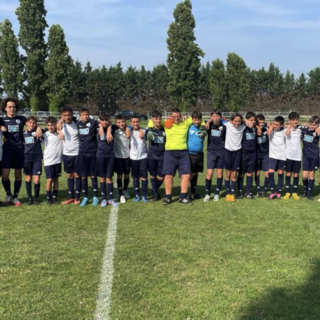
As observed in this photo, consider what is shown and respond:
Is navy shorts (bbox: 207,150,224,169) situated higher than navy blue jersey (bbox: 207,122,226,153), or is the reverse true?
navy blue jersey (bbox: 207,122,226,153)

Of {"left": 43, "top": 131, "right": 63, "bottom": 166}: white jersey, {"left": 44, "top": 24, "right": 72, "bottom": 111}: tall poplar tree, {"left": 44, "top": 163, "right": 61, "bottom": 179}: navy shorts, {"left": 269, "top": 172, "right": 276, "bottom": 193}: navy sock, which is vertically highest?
{"left": 44, "top": 24, "right": 72, "bottom": 111}: tall poplar tree

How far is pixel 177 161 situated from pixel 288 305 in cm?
410

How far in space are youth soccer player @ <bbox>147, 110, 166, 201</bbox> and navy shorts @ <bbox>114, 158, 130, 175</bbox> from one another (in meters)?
0.48

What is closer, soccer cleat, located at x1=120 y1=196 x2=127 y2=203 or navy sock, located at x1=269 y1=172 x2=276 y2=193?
soccer cleat, located at x1=120 y1=196 x2=127 y2=203

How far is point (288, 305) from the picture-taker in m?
3.29

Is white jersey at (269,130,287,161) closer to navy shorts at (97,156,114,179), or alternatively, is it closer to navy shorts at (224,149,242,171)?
navy shorts at (224,149,242,171)

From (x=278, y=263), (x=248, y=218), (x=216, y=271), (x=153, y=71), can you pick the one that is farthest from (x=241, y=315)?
(x=153, y=71)

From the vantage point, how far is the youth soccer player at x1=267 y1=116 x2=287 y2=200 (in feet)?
24.7

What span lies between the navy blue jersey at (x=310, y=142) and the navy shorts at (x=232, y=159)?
1553mm

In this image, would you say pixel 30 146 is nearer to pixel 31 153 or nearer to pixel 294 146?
pixel 31 153

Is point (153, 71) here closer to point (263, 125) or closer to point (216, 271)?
point (263, 125)

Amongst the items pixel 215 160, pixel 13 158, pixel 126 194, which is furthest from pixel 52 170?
pixel 215 160

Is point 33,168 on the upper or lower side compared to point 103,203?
upper

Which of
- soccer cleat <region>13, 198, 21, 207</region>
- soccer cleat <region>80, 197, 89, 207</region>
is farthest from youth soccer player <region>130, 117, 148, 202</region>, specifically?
soccer cleat <region>13, 198, 21, 207</region>
